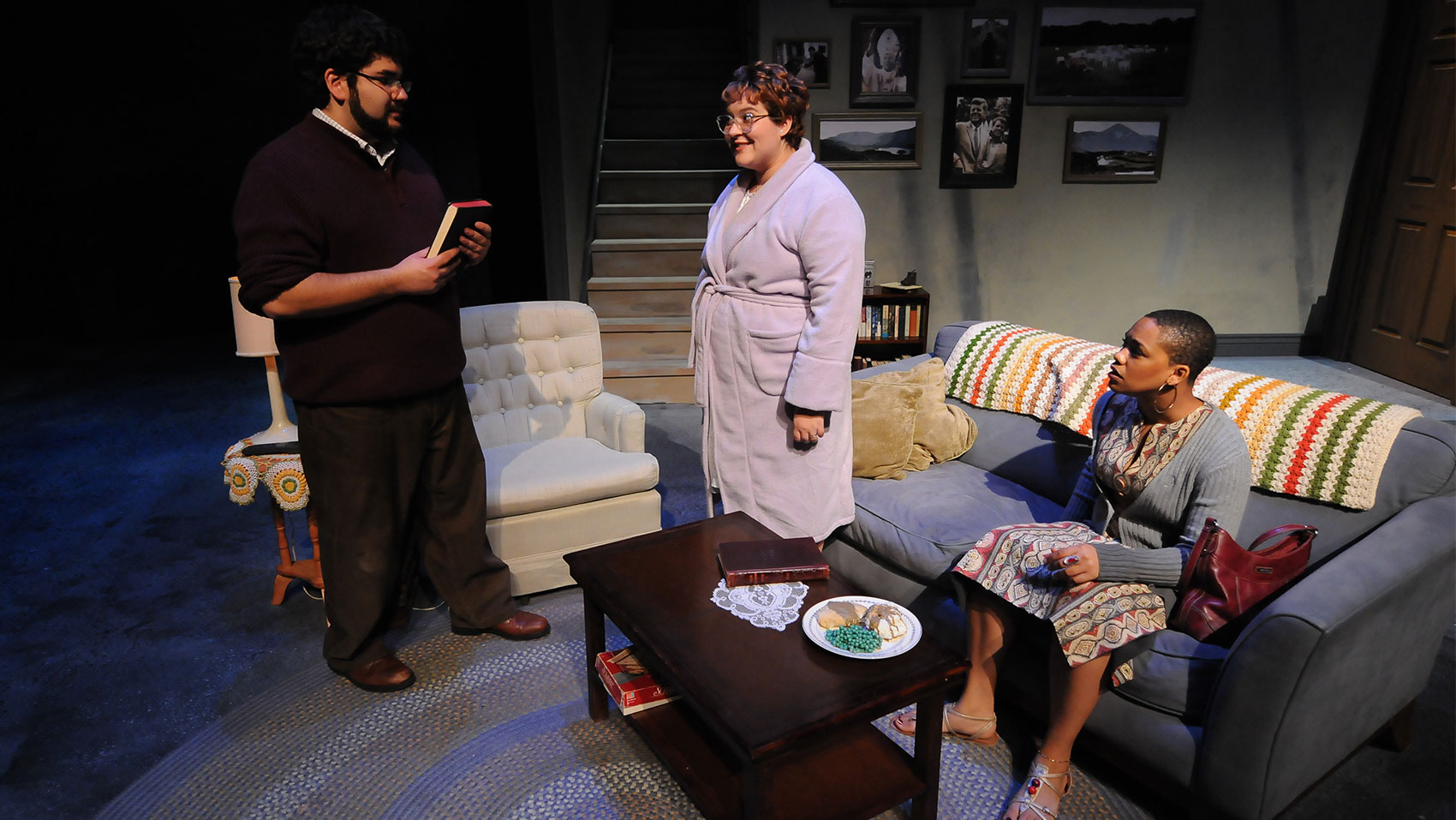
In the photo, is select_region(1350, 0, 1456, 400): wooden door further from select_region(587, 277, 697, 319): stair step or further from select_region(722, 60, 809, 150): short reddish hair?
select_region(722, 60, 809, 150): short reddish hair

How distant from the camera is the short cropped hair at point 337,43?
198 centimetres

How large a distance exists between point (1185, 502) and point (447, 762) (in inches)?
70.5

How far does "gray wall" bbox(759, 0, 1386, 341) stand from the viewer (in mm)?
5223

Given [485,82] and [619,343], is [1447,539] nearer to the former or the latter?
[619,343]

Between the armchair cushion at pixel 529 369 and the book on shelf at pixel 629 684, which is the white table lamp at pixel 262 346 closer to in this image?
the armchair cushion at pixel 529 369

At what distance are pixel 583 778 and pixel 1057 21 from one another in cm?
489

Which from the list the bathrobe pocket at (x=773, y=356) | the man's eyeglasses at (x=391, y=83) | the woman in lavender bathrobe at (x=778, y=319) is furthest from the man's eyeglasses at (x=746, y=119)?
the man's eyeglasses at (x=391, y=83)

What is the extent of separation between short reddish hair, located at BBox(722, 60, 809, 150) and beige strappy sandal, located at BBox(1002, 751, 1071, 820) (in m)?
1.58

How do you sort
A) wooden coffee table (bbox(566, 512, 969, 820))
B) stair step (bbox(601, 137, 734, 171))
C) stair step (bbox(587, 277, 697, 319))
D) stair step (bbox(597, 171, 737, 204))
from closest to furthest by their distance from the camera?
wooden coffee table (bbox(566, 512, 969, 820)) < stair step (bbox(587, 277, 697, 319)) < stair step (bbox(597, 171, 737, 204)) < stair step (bbox(601, 137, 734, 171))

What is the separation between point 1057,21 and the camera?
5.13 meters

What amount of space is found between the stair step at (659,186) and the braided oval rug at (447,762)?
4127 millimetres

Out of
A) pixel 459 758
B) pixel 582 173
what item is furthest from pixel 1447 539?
pixel 582 173

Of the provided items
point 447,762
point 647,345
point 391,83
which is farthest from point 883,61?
point 447,762

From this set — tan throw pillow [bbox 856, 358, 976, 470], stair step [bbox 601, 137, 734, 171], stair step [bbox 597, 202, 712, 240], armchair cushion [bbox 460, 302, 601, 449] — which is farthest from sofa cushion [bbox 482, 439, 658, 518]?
stair step [bbox 601, 137, 734, 171]
